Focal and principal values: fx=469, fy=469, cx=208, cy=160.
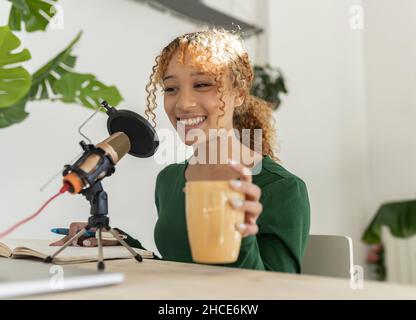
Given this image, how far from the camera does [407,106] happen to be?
3080mm

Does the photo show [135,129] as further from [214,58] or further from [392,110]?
[392,110]

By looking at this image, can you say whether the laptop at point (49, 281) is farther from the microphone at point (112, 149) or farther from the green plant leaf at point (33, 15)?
the green plant leaf at point (33, 15)

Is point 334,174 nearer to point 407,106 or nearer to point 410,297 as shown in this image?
point 407,106

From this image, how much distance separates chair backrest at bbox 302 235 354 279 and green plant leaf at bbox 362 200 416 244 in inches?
65.1

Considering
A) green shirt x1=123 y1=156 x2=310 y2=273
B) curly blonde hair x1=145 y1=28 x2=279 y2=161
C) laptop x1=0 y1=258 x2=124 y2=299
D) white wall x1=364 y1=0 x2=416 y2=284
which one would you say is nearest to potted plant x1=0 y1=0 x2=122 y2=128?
curly blonde hair x1=145 y1=28 x2=279 y2=161

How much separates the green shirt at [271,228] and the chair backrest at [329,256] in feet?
0.40

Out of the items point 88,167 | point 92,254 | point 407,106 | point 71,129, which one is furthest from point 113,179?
point 407,106

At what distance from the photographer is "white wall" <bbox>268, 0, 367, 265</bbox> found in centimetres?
286

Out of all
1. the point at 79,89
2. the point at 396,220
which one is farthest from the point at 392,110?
the point at 79,89

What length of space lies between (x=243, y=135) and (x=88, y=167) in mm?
658

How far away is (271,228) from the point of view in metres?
0.83

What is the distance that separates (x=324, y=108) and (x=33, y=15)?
2173 mm

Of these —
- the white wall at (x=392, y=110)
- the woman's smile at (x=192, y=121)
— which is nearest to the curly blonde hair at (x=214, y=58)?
the woman's smile at (x=192, y=121)

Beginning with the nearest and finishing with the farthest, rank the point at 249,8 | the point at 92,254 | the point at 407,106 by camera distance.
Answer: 1. the point at 92,254
2. the point at 249,8
3. the point at 407,106
